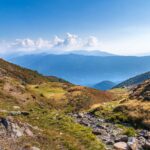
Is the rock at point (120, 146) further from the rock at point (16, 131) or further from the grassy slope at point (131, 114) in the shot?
the grassy slope at point (131, 114)

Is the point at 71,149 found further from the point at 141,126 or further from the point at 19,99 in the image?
the point at 19,99

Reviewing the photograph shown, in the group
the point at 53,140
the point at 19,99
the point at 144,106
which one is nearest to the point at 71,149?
the point at 53,140

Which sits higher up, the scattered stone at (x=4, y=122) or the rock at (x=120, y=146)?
the scattered stone at (x=4, y=122)

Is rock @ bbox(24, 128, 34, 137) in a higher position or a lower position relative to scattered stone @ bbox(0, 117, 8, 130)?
lower

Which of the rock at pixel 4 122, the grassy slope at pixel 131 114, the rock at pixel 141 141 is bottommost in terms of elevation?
the grassy slope at pixel 131 114

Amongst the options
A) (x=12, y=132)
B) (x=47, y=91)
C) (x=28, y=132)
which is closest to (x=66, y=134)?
(x=28, y=132)

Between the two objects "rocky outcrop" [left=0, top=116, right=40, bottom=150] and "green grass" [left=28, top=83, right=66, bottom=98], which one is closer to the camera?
"rocky outcrop" [left=0, top=116, right=40, bottom=150]

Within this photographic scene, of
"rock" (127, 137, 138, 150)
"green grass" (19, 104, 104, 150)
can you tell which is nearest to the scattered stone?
"green grass" (19, 104, 104, 150)

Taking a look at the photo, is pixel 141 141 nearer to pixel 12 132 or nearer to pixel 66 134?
pixel 66 134

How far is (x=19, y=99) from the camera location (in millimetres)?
56281

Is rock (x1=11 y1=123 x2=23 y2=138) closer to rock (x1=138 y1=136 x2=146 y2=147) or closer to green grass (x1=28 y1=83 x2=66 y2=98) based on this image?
rock (x1=138 y1=136 x2=146 y2=147)

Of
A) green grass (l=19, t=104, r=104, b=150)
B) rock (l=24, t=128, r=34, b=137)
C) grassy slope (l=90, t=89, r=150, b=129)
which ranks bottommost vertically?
grassy slope (l=90, t=89, r=150, b=129)

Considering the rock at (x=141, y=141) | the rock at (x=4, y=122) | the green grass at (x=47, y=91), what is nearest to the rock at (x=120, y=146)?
the rock at (x=141, y=141)

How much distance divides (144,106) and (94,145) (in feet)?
74.8
